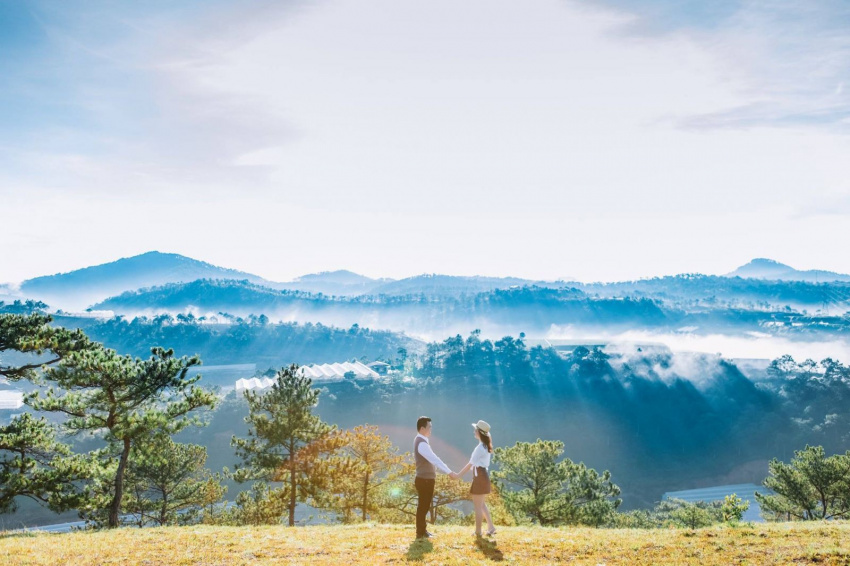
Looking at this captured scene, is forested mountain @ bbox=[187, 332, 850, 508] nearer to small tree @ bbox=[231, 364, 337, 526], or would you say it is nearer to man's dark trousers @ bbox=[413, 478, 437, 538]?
small tree @ bbox=[231, 364, 337, 526]

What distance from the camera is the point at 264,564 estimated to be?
10.4 metres

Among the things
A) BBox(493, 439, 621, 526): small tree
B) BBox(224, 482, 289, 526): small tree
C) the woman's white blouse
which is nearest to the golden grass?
the woman's white blouse

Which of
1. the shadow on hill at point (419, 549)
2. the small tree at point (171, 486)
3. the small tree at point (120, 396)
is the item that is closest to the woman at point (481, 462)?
the shadow on hill at point (419, 549)

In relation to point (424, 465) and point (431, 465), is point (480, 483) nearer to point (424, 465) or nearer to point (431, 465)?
point (431, 465)

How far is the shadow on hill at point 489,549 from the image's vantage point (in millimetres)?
10413

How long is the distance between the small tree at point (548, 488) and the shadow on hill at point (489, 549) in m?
20.0

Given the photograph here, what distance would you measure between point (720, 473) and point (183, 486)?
521ft

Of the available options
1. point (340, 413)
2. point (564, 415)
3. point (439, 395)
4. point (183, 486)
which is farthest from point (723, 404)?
point (183, 486)

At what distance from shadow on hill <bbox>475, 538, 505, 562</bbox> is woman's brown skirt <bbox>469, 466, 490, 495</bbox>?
43.9 inches

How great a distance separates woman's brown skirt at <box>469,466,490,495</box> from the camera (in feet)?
37.3

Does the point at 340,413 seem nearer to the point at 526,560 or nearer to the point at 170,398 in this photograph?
the point at 170,398

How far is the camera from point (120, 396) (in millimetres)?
20125

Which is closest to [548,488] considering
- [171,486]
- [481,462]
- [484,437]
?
[481,462]

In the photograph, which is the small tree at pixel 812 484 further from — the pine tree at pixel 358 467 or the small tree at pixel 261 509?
the small tree at pixel 261 509
